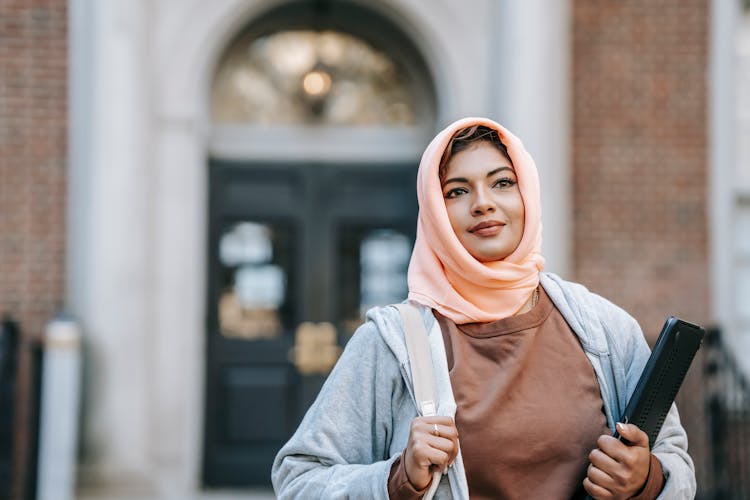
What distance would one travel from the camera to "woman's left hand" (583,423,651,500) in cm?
184

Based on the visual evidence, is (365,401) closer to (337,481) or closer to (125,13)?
(337,481)

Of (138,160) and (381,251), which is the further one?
(381,251)

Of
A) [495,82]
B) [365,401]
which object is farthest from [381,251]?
[365,401]

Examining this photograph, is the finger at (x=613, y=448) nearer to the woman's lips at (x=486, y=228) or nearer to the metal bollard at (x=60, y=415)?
the woman's lips at (x=486, y=228)

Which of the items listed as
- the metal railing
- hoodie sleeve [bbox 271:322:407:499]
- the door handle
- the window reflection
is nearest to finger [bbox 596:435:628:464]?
hoodie sleeve [bbox 271:322:407:499]

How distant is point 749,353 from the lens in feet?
24.5

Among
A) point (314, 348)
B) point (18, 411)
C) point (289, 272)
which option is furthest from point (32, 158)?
point (314, 348)

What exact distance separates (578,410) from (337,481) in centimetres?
48

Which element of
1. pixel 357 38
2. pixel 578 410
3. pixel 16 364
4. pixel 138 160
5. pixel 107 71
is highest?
pixel 357 38

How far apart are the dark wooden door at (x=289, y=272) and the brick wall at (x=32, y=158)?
3.78 ft

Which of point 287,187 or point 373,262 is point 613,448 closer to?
point 373,262

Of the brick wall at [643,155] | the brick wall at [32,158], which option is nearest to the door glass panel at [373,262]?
the brick wall at [643,155]

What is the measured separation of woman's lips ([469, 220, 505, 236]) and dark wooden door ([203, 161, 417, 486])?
553 cm

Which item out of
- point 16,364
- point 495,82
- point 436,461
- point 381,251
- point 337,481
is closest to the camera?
point 436,461
